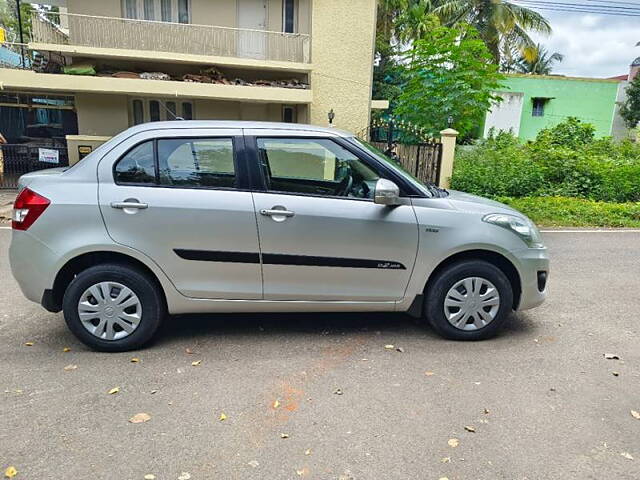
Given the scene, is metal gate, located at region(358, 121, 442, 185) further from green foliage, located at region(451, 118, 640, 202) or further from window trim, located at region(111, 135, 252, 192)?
window trim, located at region(111, 135, 252, 192)

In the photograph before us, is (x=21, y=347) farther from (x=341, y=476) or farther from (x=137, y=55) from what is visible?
(x=137, y=55)

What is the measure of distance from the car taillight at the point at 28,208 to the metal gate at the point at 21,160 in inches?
425

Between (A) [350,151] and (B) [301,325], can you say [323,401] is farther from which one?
(A) [350,151]

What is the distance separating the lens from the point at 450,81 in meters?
11.8

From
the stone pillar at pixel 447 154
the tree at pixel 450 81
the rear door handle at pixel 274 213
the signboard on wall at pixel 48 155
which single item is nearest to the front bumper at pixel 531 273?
the rear door handle at pixel 274 213

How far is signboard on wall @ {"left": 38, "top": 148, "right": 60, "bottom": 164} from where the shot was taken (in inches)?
502

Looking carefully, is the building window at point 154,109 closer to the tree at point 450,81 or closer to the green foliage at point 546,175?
the tree at point 450,81

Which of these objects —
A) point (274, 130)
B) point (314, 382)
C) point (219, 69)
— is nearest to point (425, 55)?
point (219, 69)

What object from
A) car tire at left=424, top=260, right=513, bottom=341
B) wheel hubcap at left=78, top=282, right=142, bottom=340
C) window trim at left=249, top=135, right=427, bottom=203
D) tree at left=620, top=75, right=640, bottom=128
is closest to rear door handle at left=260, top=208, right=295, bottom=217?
window trim at left=249, top=135, right=427, bottom=203

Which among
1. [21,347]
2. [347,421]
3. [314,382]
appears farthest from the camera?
[21,347]

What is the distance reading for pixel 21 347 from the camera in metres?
3.79

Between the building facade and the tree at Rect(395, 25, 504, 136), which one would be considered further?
the building facade

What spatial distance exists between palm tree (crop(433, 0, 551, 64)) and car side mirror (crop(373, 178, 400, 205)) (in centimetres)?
2595

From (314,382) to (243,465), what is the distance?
0.93 m
